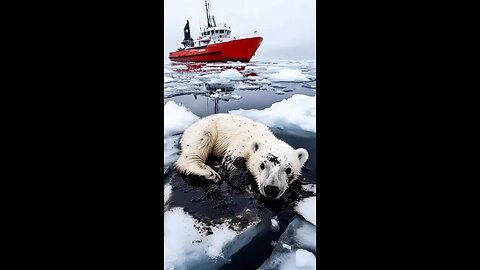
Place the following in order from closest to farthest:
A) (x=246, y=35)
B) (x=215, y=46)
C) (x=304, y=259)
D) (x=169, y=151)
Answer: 1. (x=304, y=259)
2. (x=169, y=151)
3. (x=246, y=35)
4. (x=215, y=46)

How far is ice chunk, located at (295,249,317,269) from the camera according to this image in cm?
233

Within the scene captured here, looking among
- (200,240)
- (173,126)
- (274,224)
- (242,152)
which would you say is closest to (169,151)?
(173,126)

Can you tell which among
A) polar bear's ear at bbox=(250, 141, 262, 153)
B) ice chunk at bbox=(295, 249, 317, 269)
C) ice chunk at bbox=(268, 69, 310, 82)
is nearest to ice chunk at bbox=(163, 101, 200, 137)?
polar bear's ear at bbox=(250, 141, 262, 153)

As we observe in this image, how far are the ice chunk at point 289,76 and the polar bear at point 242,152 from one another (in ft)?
1.29

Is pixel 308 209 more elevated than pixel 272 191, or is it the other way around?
pixel 272 191

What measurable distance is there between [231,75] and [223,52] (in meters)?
0.25

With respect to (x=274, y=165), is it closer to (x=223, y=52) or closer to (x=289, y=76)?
(x=289, y=76)

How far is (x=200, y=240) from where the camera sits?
234cm

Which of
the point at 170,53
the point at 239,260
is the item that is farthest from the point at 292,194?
the point at 170,53

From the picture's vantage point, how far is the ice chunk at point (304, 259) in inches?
91.8

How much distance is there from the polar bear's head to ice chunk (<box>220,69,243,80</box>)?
546 mm

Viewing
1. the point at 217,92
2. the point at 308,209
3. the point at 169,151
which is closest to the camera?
the point at 308,209

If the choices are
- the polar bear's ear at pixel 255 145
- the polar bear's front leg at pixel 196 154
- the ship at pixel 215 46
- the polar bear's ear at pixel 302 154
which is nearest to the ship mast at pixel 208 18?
the ship at pixel 215 46

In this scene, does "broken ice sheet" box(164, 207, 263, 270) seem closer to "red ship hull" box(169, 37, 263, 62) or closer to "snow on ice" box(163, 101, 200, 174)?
"snow on ice" box(163, 101, 200, 174)
